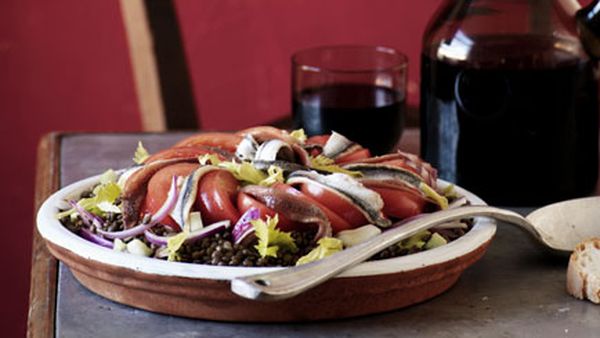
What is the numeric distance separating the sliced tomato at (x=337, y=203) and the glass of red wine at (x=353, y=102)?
400 mm

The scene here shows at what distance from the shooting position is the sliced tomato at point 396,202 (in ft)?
3.39

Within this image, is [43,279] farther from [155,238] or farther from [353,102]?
[353,102]

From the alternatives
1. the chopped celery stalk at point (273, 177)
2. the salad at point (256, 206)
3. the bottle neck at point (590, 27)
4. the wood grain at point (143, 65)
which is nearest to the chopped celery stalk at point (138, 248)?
the salad at point (256, 206)

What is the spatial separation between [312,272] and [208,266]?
0.09 metres

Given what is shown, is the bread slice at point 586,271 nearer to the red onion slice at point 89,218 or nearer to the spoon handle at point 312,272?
the spoon handle at point 312,272

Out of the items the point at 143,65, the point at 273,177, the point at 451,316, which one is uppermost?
the point at 273,177

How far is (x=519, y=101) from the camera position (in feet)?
4.20

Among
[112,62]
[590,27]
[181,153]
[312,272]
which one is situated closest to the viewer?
[312,272]

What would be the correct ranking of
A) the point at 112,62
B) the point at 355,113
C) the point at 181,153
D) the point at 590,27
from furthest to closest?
the point at 112,62
the point at 355,113
the point at 590,27
the point at 181,153

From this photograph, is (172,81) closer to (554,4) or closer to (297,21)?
(297,21)

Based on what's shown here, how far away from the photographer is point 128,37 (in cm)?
227

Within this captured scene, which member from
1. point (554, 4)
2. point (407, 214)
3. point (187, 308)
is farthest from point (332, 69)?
point (187, 308)

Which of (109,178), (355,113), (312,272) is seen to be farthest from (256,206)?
(355,113)

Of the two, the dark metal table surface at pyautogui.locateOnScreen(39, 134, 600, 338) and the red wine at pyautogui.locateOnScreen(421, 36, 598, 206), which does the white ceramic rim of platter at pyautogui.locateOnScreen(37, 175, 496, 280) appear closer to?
the dark metal table surface at pyautogui.locateOnScreen(39, 134, 600, 338)
